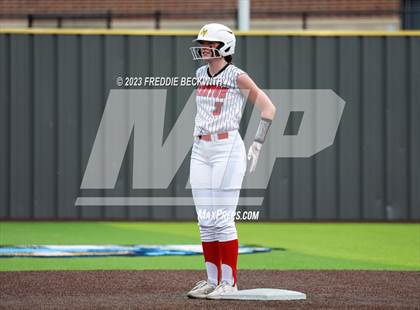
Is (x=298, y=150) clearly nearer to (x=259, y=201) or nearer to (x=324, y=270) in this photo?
(x=259, y=201)

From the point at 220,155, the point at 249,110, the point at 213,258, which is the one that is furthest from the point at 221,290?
the point at 249,110

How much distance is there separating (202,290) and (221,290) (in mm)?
149

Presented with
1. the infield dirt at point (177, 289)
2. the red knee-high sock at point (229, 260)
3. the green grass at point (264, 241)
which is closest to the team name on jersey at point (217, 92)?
the red knee-high sock at point (229, 260)

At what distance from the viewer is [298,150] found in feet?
53.4

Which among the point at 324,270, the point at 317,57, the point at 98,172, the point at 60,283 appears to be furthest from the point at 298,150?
the point at 60,283

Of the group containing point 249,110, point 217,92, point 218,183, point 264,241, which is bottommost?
point 264,241

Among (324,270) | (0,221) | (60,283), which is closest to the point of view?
(60,283)

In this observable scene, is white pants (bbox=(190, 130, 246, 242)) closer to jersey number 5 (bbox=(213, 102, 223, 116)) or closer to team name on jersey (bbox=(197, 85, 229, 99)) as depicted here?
jersey number 5 (bbox=(213, 102, 223, 116))

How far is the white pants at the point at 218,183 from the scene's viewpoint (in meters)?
8.11

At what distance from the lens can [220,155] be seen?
8.13 meters

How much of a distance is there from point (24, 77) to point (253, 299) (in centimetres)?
917

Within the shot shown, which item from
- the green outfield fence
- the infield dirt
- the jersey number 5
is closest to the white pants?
the jersey number 5

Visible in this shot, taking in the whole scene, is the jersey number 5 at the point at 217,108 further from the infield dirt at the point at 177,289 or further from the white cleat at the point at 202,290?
the infield dirt at the point at 177,289

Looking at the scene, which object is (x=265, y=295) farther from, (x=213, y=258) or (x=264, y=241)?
(x=264, y=241)
